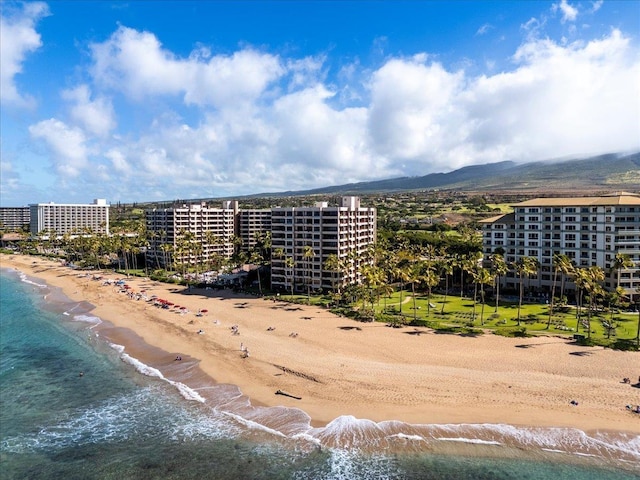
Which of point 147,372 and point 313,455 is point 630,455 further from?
point 147,372

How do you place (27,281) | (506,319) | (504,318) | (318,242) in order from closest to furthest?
(506,319)
(504,318)
(318,242)
(27,281)

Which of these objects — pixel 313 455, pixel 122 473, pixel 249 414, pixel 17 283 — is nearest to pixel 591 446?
pixel 313 455

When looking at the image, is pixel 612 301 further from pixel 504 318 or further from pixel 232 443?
pixel 232 443

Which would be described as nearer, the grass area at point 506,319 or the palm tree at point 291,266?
the grass area at point 506,319

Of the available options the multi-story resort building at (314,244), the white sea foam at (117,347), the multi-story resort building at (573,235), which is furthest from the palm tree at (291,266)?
the multi-story resort building at (573,235)

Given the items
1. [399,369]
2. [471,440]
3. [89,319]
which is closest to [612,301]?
[399,369]

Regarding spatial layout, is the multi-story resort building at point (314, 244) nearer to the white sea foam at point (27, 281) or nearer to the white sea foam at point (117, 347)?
the white sea foam at point (117, 347)
